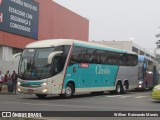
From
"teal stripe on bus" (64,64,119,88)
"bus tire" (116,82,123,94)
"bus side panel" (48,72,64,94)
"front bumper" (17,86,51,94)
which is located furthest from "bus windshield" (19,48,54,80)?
"bus tire" (116,82,123,94)

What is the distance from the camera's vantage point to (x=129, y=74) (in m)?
31.6

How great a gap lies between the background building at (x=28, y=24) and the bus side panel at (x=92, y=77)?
32.9ft

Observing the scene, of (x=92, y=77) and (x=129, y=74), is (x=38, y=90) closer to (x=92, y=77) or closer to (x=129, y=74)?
(x=92, y=77)

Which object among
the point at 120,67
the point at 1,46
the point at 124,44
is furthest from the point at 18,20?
the point at 124,44

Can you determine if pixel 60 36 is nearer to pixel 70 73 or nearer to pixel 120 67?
pixel 120 67

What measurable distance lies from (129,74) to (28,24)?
11439 mm

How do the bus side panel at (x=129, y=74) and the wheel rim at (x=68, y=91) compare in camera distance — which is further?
the bus side panel at (x=129, y=74)

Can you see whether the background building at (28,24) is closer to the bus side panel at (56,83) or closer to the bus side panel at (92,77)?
the bus side panel at (92,77)

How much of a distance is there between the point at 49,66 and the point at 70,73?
1.98 m

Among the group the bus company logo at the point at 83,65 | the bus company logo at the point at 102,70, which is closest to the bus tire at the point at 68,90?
the bus company logo at the point at 83,65

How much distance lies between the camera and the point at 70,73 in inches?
906

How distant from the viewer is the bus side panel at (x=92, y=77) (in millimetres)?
23422

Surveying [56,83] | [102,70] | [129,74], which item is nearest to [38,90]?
[56,83]

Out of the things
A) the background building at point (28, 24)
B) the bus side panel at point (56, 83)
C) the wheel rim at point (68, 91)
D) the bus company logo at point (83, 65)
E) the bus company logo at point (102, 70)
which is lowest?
the wheel rim at point (68, 91)
